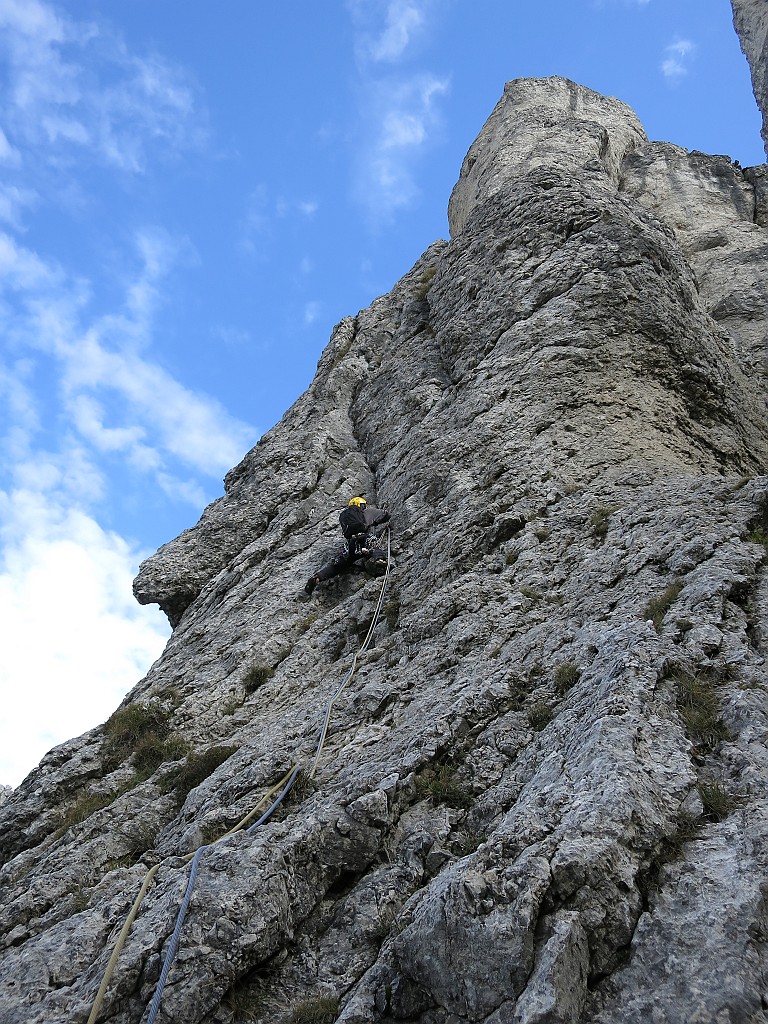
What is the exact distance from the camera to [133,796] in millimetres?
11500

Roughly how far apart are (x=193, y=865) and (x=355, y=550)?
27.0 feet

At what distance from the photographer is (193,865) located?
7.56 metres

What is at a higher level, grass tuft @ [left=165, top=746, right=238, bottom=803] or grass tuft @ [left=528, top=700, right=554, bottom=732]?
grass tuft @ [left=165, top=746, right=238, bottom=803]

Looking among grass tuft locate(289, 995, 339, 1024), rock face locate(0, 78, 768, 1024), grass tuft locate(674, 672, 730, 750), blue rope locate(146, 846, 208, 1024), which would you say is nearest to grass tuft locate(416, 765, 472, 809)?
rock face locate(0, 78, 768, 1024)

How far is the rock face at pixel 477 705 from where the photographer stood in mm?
5484

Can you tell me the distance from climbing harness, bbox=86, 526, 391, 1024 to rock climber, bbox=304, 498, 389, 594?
5.43ft

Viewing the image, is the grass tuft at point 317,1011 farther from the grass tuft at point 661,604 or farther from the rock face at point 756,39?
the rock face at point 756,39

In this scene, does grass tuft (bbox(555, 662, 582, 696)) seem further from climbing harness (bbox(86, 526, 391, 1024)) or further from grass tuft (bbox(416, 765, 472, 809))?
climbing harness (bbox(86, 526, 391, 1024))

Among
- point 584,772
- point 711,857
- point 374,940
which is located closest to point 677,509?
point 584,772

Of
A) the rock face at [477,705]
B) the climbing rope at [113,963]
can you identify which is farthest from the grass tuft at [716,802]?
the climbing rope at [113,963]

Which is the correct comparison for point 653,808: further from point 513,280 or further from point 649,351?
point 513,280

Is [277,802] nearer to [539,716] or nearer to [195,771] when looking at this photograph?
[195,771]

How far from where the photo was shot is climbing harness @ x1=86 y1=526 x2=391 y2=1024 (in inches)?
253

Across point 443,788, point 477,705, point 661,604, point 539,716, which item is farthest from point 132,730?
point 661,604
